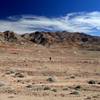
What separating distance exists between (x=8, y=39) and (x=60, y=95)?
16367 cm

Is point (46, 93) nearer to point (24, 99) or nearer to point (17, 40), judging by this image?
point (24, 99)

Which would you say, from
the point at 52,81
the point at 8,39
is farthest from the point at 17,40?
the point at 52,81

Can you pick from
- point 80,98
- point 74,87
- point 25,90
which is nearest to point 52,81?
point 74,87

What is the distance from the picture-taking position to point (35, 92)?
834 inches

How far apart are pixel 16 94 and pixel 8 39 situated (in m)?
163

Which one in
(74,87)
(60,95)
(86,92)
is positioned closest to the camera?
(60,95)

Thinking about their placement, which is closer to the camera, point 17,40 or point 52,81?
point 52,81

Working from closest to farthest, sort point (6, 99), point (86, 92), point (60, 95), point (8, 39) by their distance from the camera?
point (6, 99), point (60, 95), point (86, 92), point (8, 39)

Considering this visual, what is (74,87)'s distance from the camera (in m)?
24.0

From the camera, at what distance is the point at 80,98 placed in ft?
63.5

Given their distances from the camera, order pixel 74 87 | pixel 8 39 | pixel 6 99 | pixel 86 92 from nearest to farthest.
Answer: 1. pixel 6 99
2. pixel 86 92
3. pixel 74 87
4. pixel 8 39

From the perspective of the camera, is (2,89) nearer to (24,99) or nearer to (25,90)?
(25,90)

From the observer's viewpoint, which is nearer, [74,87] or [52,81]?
[74,87]

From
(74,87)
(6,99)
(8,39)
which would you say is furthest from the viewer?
(8,39)
